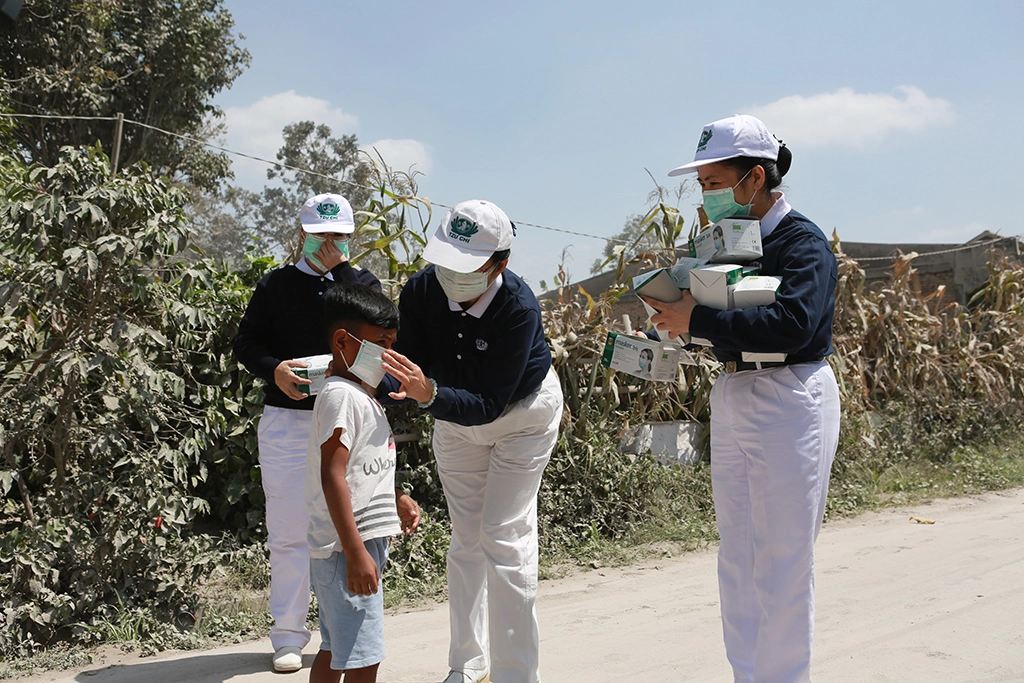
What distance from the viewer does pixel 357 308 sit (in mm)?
2750

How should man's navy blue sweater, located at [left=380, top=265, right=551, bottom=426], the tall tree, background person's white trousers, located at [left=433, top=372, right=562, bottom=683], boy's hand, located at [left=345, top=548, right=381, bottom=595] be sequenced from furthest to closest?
the tall tree < background person's white trousers, located at [left=433, top=372, right=562, bottom=683] < man's navy blue sweater, located at [left=380, top=265, right=551, bottom=426] < boy's hand, located at [left=345, top=548, right=381, bottom=595]

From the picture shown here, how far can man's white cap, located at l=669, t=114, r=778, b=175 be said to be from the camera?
2781 mm

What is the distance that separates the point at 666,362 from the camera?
3092 millimetres

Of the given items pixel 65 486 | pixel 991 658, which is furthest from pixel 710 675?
pixel 65 486

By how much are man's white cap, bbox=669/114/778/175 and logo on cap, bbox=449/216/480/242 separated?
2.58 ft

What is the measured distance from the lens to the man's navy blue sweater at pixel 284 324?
3.82m

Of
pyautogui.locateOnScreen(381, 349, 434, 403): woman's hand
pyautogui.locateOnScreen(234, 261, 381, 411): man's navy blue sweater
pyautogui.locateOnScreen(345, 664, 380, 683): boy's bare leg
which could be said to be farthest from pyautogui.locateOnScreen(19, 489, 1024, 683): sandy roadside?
pyautogui.locateOnScreen(381, 349, 434, 403): woman's hand

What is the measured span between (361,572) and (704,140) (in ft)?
6.02

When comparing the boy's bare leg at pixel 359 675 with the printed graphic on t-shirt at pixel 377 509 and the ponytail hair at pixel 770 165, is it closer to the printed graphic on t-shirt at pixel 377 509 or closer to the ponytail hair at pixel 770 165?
the printed graphic on t-shirt at pixel 377 509

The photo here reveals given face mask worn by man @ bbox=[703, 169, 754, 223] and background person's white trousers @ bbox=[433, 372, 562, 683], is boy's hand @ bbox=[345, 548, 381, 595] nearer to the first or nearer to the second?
background person's white trousers @ bbox=[433, 372, 562, 683]

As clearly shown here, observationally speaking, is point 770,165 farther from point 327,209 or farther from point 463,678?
point 463,678

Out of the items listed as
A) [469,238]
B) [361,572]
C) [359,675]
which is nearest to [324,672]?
[359,675]

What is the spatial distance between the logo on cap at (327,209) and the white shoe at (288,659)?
1.97 metres

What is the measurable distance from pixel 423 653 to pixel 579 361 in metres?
3.24
